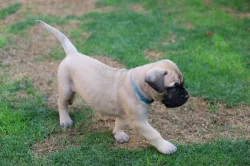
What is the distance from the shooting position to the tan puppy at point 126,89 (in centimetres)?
399

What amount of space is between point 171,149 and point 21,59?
13.4ft

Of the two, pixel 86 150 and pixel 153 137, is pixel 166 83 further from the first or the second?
pixel 86 150

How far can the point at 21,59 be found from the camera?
7316mm

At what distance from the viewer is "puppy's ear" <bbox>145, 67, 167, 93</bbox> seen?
12.8 feet

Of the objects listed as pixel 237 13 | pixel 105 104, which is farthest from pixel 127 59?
pixel 237 13

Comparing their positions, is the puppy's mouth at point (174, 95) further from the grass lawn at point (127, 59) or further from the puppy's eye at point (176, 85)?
the grass lawn at point (127, 59)

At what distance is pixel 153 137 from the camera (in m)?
4.30

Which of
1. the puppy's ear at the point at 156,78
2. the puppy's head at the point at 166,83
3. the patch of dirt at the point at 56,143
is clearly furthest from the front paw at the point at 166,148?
the patch of dirt at the point at 56,143

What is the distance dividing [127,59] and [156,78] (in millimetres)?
3243

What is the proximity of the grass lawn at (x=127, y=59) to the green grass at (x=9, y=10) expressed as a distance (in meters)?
0.03

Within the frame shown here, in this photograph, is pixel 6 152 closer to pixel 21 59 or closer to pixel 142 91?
pixel 142 91

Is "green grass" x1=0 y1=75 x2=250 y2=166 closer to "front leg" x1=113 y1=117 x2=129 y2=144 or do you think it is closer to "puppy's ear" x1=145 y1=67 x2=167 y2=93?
"front leg" x1=113 y1=117 x2=129 y2=144

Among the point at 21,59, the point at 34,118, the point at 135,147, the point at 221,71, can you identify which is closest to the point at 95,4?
the point at 21,59

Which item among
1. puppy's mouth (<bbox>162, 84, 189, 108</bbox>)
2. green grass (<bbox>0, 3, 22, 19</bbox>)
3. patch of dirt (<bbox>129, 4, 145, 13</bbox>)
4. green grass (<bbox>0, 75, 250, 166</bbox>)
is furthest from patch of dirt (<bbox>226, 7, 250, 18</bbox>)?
puppy's mouth (<bbox>162, 84, 189, 108</bbox>)
